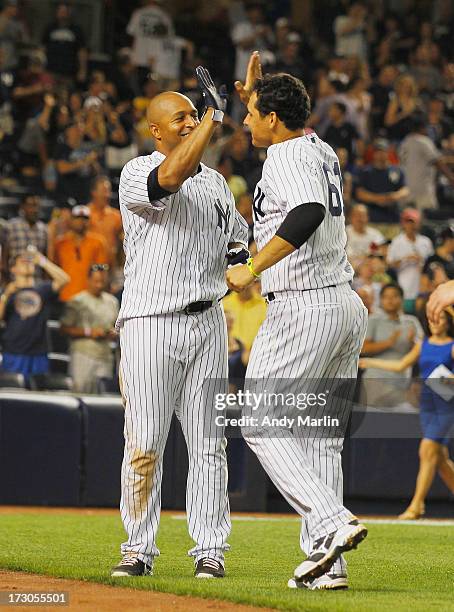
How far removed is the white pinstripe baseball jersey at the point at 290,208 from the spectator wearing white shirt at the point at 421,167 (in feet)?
42.0

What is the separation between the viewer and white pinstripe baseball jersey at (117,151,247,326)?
19.3 ft

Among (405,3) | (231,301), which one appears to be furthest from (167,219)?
(405,3)

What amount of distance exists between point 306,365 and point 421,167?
522 inches

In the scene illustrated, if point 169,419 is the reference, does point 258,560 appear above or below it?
below

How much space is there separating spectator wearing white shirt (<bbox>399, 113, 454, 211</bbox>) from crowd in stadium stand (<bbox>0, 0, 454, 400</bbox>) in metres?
0.02

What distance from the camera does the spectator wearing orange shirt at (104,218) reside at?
1452 centimetres

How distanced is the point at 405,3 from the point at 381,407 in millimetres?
15785

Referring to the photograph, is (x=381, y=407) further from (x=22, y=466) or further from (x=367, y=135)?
(x=367, y=135)

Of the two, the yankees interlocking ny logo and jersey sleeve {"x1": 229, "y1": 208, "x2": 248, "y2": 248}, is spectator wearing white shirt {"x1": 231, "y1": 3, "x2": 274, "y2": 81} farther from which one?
the yankees interlocking ny logo

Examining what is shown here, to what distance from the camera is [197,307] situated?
235 inches

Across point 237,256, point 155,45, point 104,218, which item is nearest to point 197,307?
point 237,256

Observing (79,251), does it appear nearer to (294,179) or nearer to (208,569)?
(208,569)

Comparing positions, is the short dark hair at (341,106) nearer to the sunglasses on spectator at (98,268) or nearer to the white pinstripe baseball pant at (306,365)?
the sunglasses on spectator at (98,268)

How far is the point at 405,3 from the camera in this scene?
2559 cm
